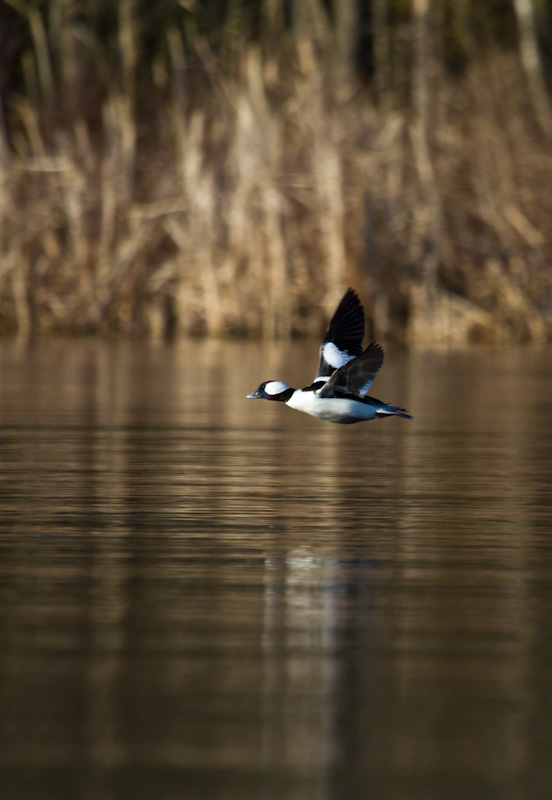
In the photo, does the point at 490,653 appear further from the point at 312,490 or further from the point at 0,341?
the point at 0,341

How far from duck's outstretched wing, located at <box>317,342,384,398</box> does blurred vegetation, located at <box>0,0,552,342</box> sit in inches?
625

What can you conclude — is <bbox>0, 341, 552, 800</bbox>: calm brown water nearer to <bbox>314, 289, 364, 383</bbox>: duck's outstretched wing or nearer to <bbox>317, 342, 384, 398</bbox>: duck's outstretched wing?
<bbox>317, 342, 384, 398</bbox>: duck's outstretched wing

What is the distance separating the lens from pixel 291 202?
25.9 meters

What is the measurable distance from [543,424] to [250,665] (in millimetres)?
8581

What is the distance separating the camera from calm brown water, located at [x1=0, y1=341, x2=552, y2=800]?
3631 millimetres

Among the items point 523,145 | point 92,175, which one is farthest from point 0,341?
point 523,145

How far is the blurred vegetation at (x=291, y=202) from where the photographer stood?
1009 inches

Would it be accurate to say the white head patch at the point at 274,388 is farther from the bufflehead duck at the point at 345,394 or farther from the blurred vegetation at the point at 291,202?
the blurred vegetation at the point at 291,202

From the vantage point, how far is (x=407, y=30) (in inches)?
1129

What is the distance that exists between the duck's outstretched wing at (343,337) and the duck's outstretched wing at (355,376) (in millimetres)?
766

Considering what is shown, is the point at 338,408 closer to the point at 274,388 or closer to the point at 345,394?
the point at 345,394

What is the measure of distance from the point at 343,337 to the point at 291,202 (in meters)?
15.6

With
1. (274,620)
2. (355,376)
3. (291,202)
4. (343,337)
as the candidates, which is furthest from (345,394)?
(291,202)

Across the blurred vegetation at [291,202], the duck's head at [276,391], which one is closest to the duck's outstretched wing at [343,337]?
the duck's head at [276,391]
